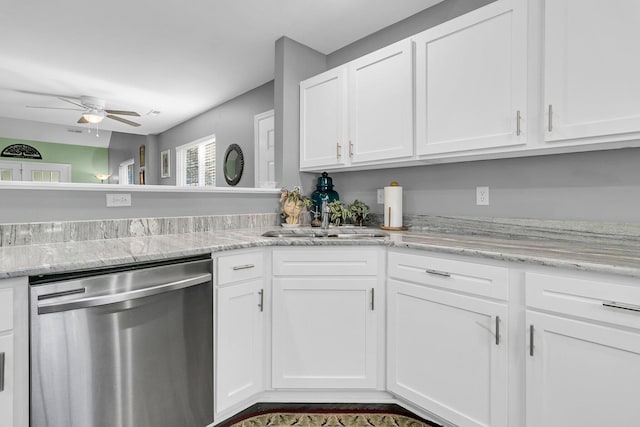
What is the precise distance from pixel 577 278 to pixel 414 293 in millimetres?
644

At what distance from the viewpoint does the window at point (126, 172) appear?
729cm

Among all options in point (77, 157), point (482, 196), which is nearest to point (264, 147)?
point (482, 196)

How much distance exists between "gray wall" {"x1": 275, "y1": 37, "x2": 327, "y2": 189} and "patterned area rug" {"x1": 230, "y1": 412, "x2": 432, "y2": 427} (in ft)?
5.20

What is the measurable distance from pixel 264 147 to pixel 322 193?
1.50m

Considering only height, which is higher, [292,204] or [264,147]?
[264,147]

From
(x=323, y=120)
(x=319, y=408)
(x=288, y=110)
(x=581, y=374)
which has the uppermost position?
(x=288, y=110)

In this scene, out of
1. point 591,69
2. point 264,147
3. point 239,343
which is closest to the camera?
point 591,69

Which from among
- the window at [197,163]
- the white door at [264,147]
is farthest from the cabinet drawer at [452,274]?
the window at [197,163]

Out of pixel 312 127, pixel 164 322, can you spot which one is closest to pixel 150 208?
pixel 164 322

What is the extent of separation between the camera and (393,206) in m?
2.23

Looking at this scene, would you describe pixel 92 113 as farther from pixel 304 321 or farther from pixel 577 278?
pixel 577 278

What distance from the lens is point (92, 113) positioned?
4.57 m

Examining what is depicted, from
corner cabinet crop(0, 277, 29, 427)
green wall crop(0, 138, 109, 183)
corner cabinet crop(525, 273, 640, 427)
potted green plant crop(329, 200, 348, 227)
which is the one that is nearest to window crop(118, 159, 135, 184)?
green wall crop(0, 138, 109, 183)

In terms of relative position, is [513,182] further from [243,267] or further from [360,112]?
[243,267]
